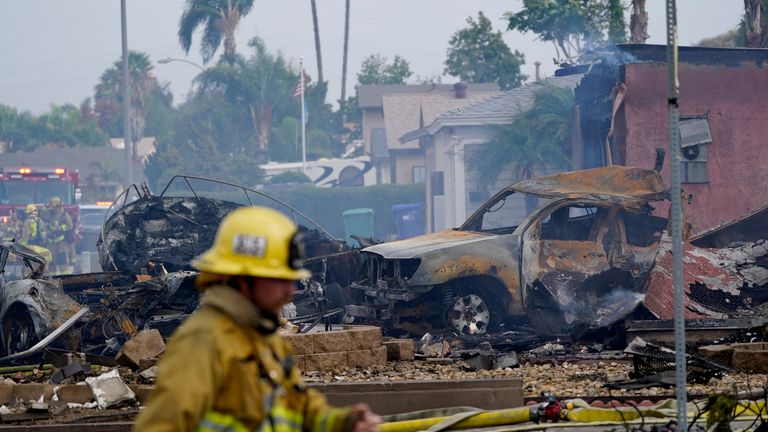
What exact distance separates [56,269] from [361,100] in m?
41.4

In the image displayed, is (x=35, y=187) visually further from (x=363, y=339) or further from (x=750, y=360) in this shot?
(x=750, y=360)

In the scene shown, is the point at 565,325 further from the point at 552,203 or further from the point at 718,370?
the point at 718,370

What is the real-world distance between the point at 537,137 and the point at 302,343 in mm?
21800

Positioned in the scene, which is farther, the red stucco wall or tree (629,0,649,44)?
tree (629,0,649,44)

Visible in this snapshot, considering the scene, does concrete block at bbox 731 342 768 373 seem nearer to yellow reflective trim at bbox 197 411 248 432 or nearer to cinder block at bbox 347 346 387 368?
cinder block at bbox 347 346 387 368

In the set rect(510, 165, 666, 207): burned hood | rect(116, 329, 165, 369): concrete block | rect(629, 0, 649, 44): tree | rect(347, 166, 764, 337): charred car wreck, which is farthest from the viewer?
rect(629, 0, 649, 44): tree

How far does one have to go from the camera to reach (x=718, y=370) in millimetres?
9266

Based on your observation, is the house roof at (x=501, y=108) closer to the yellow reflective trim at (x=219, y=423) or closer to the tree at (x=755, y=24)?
the tree at (x=755, y=24)

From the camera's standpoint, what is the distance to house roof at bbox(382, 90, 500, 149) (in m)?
55.2

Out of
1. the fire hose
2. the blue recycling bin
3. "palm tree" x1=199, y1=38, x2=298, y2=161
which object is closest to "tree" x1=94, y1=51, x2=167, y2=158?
"palm tree" x1=199, y1=38, x2=298, y2=161

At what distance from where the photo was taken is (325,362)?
33.8ft

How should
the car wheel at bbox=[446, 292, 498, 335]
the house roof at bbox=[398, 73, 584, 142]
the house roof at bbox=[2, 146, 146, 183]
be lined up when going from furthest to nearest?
the house roof at bbox=[2, 146, 146, 183] < the house roof at bbox=[398, 73, 584, 142] < the car wheel at bbox=[446, 292, 498, 335]

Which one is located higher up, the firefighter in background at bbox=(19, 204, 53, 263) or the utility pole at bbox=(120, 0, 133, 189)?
the utility pole at bbox=(120, 0, 133, 189)

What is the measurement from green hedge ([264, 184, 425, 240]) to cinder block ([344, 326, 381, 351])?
131 feet
